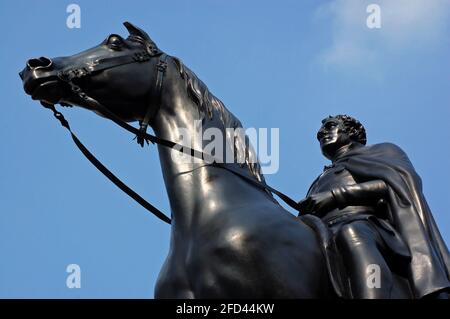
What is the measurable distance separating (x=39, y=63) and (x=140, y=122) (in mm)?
1020

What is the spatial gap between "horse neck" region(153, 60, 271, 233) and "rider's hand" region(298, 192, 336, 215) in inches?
36.4

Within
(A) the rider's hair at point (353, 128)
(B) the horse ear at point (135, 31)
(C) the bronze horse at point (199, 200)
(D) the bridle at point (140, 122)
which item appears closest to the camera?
(C) the bronze horse at point (199, 200)

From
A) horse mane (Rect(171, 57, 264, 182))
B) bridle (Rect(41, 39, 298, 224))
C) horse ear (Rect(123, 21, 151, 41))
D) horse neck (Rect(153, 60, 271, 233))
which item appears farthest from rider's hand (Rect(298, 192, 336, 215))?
horse ear (Rect(123, 21, 151, 41))

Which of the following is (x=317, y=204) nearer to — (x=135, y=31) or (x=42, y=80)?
(x=135, y=31)

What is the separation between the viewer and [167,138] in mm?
9641

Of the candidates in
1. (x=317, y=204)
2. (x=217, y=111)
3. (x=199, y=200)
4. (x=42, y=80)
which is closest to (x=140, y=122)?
(x=217, y=111)

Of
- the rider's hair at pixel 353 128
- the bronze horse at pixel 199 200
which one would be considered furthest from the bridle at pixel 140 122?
the rider's hair at pixel 353 128

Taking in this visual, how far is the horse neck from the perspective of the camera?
9.12 meters

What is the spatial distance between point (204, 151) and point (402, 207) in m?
1.97

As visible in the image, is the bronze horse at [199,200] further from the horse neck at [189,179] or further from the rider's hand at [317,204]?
the rider's hand at [317,204]

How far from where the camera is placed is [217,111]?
9875 millimetres

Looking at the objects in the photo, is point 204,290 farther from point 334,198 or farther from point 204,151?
point 334,198

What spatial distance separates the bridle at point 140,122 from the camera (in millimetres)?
9500

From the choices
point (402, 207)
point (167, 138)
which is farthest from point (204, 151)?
point (402, 207)
